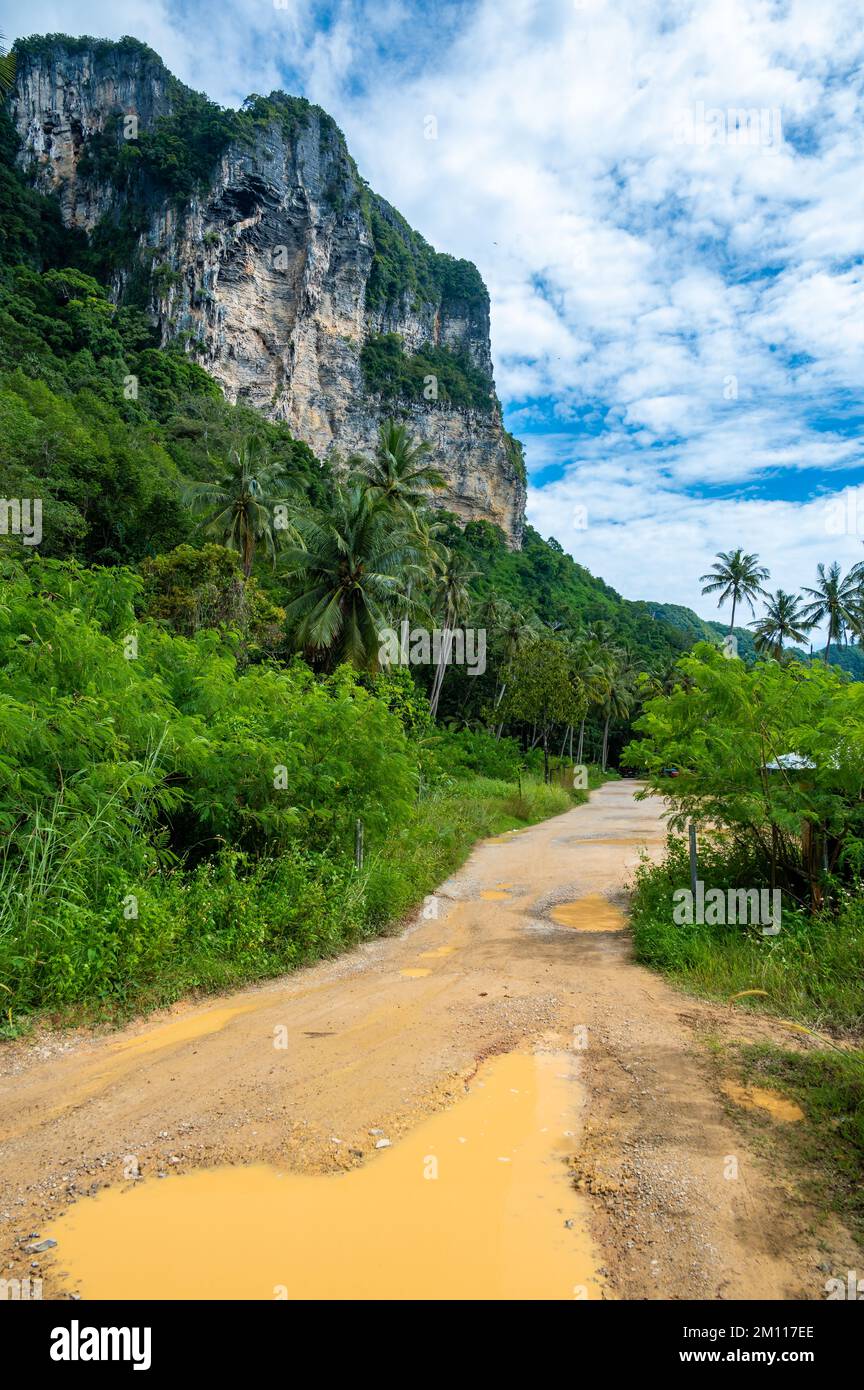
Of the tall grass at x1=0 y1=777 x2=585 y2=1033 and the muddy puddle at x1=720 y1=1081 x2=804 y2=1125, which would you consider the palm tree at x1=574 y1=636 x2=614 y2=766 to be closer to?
the tall grass at x1=0 y1=777 x2=585 y2=1033

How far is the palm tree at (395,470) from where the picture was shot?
26.8m

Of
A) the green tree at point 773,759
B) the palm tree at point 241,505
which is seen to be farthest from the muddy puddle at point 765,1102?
the palm tree at point 241,505

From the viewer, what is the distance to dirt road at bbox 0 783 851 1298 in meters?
2.89

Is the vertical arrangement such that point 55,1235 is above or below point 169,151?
below

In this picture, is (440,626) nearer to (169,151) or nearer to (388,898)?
(388,898)

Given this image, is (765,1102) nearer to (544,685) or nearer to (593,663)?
(544,685)

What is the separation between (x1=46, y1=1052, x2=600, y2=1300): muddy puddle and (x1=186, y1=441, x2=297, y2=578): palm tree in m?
25.2

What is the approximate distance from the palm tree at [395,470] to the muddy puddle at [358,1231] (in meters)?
24.7

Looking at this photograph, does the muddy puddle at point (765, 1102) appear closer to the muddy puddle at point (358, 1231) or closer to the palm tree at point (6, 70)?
the muddy puddle at point (358, 1231)

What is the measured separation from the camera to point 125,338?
197 feet

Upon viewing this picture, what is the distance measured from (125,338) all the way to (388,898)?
217 ft

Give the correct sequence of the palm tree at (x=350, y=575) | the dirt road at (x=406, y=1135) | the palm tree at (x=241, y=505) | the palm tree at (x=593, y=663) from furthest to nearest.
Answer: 1. the palm tree at (x=593, y=663)
2. the palm tree at (x=241, y=505)
3. the palm tree at (x=350, y=575)
4. the dirt road at (x=406, y=1135)

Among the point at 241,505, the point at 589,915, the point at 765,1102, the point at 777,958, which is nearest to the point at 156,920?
the point at 765,1102
